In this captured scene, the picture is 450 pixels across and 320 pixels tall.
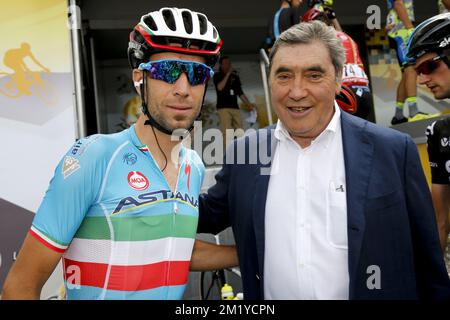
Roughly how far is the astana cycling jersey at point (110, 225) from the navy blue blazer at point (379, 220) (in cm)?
34

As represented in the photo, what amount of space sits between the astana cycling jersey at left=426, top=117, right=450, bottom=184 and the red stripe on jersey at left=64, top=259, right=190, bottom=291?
1891 millimetres

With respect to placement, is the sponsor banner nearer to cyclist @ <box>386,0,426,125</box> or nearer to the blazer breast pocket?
the blazer breast pocket

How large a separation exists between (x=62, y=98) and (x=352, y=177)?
3.83 metres

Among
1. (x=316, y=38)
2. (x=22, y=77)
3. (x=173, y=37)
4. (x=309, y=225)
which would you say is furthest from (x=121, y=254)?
(x=22, y=77)

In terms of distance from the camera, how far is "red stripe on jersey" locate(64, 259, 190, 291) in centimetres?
171

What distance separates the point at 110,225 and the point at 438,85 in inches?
89.5

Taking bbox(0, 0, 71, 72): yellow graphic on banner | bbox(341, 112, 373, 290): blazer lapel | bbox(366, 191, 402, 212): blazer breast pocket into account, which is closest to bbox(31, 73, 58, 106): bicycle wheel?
bbox(0, 0, 71, 72): yellow graphic on banner

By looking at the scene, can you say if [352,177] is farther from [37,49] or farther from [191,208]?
[37,49]

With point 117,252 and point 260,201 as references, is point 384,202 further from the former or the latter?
point 117,252

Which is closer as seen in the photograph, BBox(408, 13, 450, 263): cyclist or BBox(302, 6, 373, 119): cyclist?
BBox(408, 13, 450, 263): cyclist

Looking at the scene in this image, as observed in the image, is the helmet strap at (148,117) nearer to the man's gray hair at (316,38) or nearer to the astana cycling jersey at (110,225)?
the astana cycling jersey at (110,225)

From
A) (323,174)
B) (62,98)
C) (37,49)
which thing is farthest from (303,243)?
(37,49)
